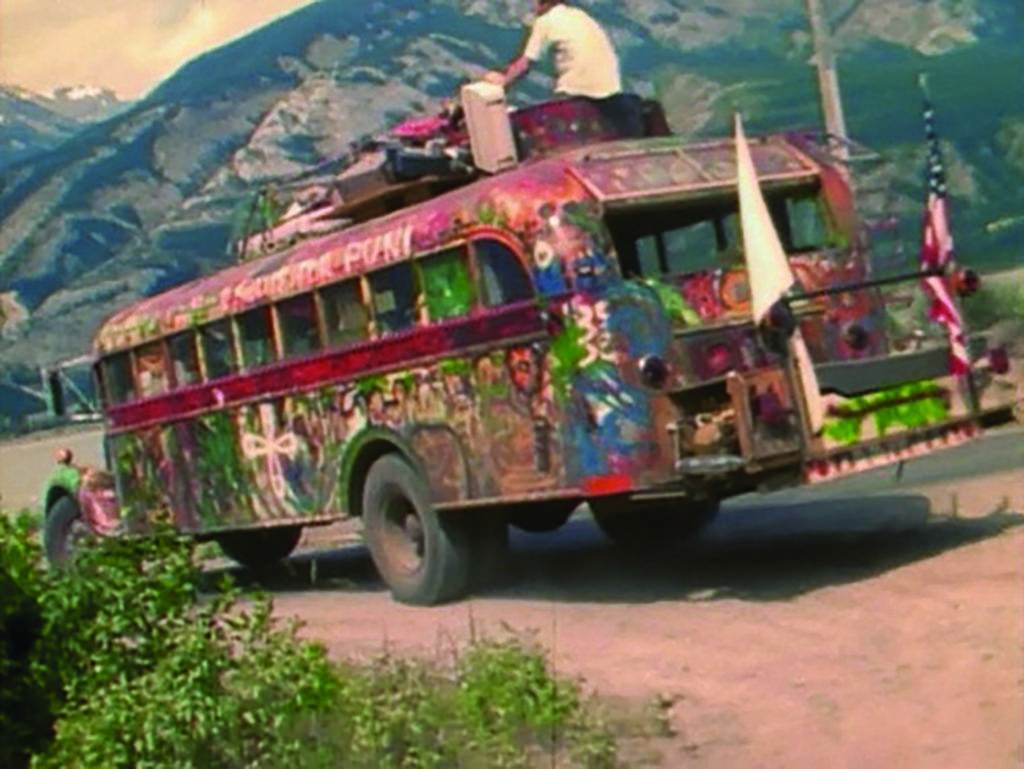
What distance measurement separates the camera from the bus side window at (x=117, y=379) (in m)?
15.4

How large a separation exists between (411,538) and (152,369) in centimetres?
333

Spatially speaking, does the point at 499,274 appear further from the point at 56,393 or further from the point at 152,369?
the point at 56,393

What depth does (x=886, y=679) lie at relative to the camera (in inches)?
323

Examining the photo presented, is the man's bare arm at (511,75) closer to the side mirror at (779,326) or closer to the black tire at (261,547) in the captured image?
the side mirror at (779,326)

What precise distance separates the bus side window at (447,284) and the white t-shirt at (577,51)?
1.50 meters

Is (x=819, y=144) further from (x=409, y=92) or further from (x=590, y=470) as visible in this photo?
(x=409, y=92)

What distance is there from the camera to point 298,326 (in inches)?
504

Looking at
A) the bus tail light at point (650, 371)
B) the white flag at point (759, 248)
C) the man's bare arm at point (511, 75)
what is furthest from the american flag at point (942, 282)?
the man's bare arm at point (511, 75)

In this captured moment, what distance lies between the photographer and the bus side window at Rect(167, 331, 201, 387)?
14172mm

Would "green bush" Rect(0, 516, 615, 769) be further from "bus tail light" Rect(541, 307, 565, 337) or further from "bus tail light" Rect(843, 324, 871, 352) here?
"bus tail light" Rect(843, 324, 871, 352)

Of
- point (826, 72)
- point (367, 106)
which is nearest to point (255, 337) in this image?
point (826, 72)

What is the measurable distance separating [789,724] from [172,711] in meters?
2.34

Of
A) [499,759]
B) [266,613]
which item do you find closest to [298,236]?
[266,613]

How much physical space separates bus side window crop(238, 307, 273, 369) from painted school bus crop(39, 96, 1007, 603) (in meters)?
0.02
